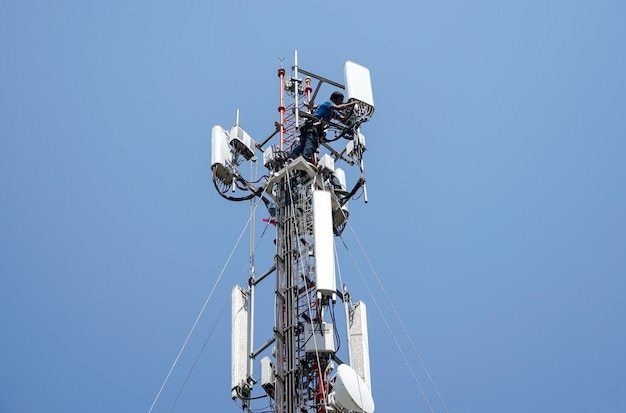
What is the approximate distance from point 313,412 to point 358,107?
31.2 ft

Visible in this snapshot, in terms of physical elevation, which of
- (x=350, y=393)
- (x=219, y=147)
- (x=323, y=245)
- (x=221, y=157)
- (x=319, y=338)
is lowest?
(x=350, y=393)


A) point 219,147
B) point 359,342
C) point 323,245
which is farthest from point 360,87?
point 359,342

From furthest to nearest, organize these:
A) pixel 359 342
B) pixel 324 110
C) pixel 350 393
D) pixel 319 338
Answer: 1. pixel 324 110
2. pixel 359 342
3. pixel 319 338
4. pixel 350 393

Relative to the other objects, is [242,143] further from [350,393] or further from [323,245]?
[350,393]

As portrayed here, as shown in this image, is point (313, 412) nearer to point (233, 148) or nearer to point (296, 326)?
point (296, 326)

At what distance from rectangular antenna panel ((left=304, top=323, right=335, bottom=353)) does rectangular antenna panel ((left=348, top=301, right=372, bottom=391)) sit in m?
1.15

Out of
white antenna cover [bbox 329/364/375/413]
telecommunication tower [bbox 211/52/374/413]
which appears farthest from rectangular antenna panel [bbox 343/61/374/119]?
white antenna cover [bbox 329/364/375/413]

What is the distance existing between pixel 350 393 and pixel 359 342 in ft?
10.7

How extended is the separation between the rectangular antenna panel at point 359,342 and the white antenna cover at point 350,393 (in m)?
1.82

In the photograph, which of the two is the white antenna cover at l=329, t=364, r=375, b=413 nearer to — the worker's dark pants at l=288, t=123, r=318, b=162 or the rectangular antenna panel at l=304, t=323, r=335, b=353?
the rectangular antenna panel at l=304, t=323, r=335, b=353

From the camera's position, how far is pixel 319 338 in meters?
22.9

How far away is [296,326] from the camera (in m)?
23.4

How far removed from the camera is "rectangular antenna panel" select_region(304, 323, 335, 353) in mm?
22766

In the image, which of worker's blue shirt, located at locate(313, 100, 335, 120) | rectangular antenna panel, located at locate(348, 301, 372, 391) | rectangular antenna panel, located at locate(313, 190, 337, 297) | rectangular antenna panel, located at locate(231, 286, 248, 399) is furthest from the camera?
worker's blue shirt, located at locate(313, 100, 335, 120)
